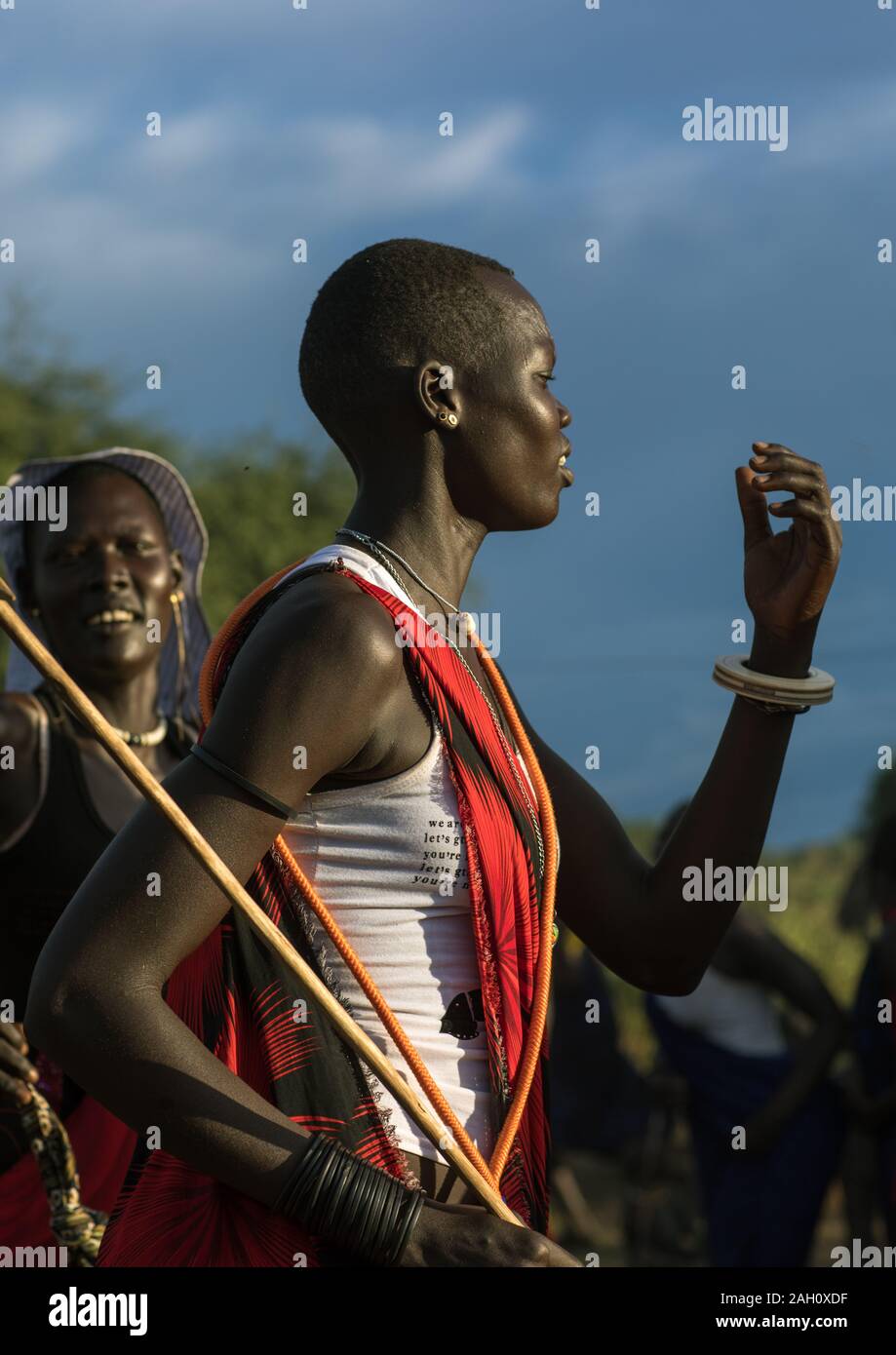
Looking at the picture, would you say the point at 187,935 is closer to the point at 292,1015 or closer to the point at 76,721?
the point at 292,1015

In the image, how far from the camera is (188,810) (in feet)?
6.87

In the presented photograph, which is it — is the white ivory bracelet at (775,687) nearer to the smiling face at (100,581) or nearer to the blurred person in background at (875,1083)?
the smiling face at (100,581)

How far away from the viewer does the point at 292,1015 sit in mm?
2211

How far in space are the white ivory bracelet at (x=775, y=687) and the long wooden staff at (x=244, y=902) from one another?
0.78 metres

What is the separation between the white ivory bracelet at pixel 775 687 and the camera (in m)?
2.63

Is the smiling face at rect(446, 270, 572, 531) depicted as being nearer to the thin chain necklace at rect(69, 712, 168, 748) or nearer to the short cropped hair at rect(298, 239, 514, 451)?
the short cropped hair at rect(298, 239, 514, 451)

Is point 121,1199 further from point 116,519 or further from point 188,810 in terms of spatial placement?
point 116,519

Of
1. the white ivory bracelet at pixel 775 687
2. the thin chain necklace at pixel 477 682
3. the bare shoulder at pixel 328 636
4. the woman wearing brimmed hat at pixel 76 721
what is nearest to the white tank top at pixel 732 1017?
the woman wearing brimmed hat at pixel 76 721

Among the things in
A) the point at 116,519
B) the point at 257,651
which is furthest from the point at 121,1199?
the point at 116,519

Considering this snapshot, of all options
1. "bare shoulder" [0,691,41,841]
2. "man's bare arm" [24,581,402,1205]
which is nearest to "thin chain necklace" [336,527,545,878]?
"man's bare arm" [24,581,402,1205]

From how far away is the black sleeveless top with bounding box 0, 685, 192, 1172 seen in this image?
4.11m

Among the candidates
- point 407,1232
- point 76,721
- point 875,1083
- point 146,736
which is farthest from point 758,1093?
point 407,1232
